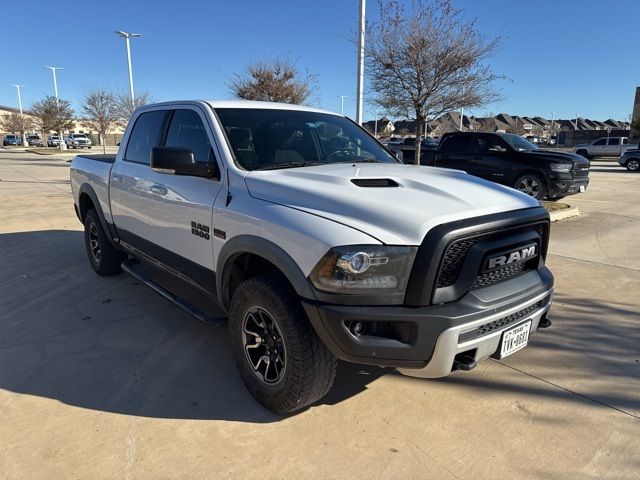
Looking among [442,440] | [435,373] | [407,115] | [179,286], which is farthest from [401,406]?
[407,115]

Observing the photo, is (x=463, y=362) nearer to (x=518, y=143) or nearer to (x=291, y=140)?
(x=291, y=140)

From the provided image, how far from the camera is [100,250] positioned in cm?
532

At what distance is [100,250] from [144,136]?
1677mm

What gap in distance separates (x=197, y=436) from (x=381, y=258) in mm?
1483

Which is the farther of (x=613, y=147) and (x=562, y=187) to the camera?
(x=613, y=147)

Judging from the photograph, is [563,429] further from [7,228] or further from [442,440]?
[7,228]

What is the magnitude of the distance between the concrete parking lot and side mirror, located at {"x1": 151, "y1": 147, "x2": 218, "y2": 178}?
4.62 feet

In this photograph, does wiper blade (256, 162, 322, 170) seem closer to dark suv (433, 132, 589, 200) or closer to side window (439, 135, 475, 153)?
dark suv (433, 132, 589, 200)

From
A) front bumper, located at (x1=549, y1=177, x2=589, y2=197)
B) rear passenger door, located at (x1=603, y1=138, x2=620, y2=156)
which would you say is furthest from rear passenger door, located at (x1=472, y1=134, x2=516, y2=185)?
rear passenger door, located at (x1=603, y1=138, x2=620, y2=156)

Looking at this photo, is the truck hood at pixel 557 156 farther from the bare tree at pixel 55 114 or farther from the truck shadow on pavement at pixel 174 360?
the bare tree at pixel 55 114

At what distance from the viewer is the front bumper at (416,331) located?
2.26 m

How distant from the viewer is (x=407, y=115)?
12523 millimetres

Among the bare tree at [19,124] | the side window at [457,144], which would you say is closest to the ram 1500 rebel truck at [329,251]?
the side window at [457,144]

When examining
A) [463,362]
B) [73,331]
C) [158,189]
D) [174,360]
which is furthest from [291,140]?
[73,331]
